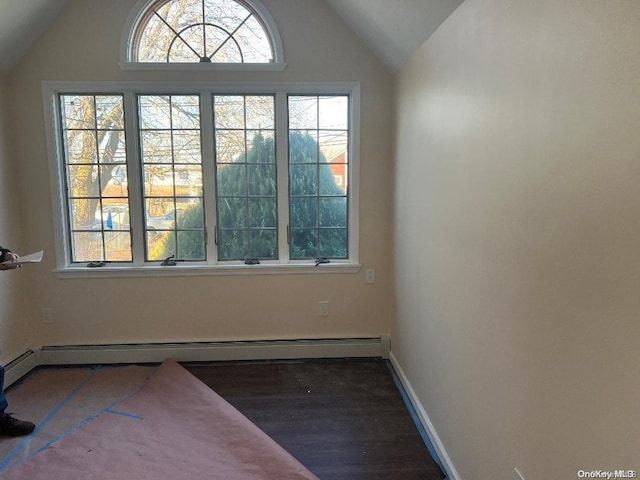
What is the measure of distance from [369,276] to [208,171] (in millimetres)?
1571

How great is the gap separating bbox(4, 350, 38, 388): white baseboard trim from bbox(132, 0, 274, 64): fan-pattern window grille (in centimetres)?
246

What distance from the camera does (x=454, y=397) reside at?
1853 millimetres

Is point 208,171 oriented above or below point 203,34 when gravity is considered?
below

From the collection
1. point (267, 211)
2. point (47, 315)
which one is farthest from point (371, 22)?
point (47, 315)

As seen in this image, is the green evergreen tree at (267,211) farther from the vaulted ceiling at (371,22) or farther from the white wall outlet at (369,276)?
the vaulted ceiling at (371,22)

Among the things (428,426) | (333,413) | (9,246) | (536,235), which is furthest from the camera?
(9,246)

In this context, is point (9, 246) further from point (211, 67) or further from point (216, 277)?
point (211, 67)

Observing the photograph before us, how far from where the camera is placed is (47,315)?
121 inches

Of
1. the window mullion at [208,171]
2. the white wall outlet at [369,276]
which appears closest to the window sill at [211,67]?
the window mullion at [208,171]

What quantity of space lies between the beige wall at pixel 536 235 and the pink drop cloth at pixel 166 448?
102 centimetres

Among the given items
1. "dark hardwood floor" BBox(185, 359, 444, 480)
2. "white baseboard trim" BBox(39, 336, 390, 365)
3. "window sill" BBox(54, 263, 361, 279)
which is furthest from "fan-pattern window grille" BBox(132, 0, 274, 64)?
"dark hardwood floor" BBox(185, 359, 444, 480)

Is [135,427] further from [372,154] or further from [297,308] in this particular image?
[372,154]

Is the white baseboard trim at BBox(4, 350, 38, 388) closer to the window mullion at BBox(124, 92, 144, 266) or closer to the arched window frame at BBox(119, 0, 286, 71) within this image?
the window mullion at BBox(124, 92, 144, 266)

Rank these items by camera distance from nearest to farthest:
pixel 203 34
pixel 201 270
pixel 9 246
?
pixel 9 246 < pixel 203 34 < pixel 201 270
